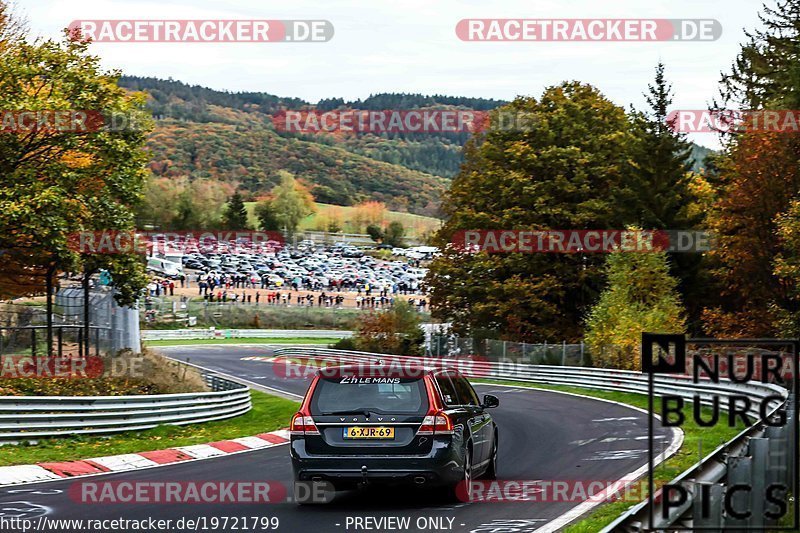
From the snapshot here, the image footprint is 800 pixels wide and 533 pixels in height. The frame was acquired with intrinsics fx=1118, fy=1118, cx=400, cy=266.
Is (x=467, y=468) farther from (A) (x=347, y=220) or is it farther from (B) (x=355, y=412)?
(A) (x=347, y=220)

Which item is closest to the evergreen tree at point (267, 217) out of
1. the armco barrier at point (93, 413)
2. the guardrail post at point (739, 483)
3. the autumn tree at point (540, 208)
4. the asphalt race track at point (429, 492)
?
the autumn tree at point (540, 208)

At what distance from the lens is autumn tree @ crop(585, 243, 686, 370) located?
142 ft

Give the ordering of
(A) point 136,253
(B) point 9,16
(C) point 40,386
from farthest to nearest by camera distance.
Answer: (B) point 9,16, (A) point 136,253, (C) point 40,386

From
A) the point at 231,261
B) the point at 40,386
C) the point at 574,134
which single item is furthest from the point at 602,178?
the point at 231,261

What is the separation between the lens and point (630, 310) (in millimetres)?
45344

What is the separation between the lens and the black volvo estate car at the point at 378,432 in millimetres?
12055

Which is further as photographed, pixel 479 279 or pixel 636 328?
pixel 479 279

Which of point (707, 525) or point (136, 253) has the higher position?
point (136, 253)

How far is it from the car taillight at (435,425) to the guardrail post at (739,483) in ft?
13.4

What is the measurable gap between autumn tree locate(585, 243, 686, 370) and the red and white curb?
23.3 meters

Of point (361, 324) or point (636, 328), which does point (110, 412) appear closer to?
point (636, 328)

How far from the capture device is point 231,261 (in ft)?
424

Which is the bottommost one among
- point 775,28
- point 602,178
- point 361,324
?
point 361,324

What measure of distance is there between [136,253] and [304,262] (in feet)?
336
